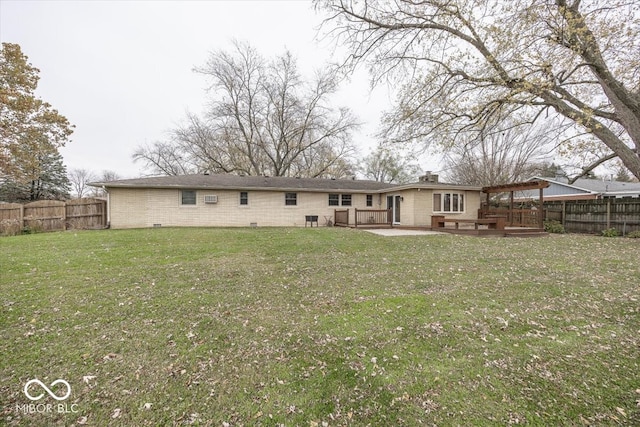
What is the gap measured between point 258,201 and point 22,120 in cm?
1381

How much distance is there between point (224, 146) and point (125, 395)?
26.9 meters

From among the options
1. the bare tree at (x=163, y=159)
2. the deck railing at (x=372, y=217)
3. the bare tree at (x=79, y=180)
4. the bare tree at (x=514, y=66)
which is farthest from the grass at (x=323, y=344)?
the bare tree at (x=79, y=180)

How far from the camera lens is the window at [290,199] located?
671 inches

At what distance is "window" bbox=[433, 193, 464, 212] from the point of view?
1592 cm

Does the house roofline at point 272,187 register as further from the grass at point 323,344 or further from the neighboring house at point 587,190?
the neighboring house at point 587,190

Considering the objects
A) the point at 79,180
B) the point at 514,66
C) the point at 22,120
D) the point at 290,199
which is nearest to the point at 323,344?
the point at 514,66

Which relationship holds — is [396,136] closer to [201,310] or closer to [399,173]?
[201,310]

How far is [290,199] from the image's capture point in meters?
17.1

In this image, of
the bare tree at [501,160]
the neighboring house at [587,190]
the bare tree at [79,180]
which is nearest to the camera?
the neighboring house at [587,190]

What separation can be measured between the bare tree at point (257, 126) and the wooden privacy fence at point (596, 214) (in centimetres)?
1735

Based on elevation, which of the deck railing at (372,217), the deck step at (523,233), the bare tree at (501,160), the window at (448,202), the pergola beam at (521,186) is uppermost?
the bare tree at (501,160)

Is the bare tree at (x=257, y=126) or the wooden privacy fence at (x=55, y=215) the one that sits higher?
the bare tree at (x=257, y=126)

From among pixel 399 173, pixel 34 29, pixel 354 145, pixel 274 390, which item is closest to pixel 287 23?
pixel 34 29

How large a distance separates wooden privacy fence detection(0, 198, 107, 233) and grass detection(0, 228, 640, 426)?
947 cm
